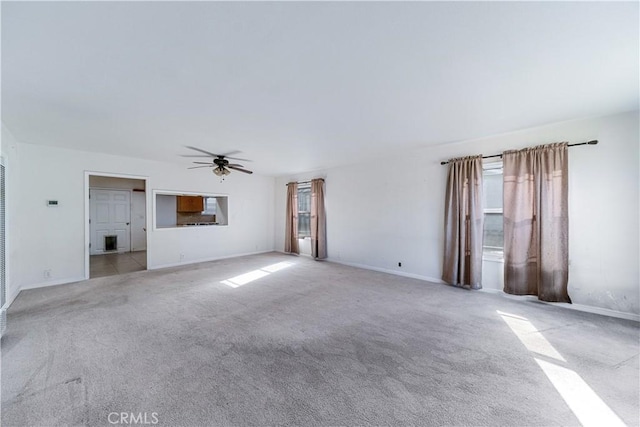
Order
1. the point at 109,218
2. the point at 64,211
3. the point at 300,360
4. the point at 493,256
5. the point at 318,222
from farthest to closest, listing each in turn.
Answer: the point at 109,218, the point at 318,222, the point at 64,211, the point at 493,256, the point at 300,360

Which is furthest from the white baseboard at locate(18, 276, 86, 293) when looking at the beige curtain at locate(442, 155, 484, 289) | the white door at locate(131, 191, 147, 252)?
the beige curtain at locate(442, 155, 484, 289)

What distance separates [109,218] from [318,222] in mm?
6330

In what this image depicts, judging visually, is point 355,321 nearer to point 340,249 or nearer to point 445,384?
point 445,384

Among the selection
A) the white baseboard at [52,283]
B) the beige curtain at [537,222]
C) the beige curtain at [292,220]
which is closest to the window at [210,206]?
the beige curtain at [292,220]

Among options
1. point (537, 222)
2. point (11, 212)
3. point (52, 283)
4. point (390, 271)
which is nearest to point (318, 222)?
point (390, 271)

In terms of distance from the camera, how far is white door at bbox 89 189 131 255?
22.8 ft

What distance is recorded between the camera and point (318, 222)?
20.6 feet

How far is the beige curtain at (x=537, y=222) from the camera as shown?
3.12 meters

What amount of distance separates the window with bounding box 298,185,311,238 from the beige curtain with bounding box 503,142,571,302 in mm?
4568

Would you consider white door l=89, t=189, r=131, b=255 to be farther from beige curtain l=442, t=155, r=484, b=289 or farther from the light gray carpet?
beige curtain l=442, t=155, r=484, b=289

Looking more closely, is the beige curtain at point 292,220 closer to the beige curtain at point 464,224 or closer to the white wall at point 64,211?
the white wall at point 64,211

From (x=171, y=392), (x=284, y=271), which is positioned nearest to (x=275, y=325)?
(x=171, y=392)

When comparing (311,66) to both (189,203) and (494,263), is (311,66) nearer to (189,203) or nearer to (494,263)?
(494,263)

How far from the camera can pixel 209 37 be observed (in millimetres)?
1565
